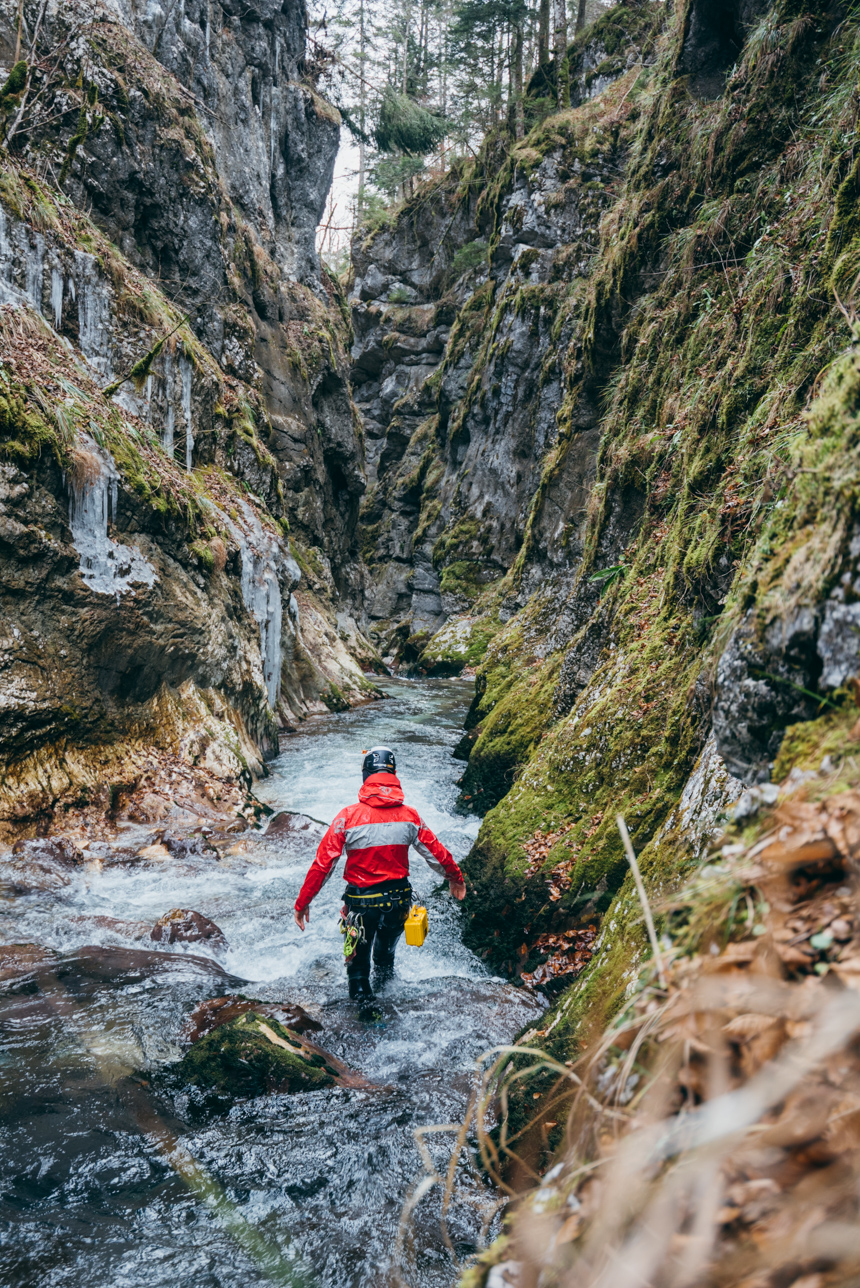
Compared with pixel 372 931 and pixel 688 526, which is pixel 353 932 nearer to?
pixel 372 931

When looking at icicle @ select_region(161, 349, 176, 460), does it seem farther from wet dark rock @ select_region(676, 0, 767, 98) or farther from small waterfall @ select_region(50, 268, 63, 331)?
wet dark rock @ select_region(676, 0, 767, 98)

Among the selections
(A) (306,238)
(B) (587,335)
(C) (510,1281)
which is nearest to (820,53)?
(B) (587,335)

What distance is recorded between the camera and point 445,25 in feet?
125

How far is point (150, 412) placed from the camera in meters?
11.8

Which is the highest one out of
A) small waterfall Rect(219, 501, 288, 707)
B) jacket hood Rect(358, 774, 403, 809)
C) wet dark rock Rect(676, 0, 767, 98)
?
wet dark rock Rect(676, 0, 767, 98)

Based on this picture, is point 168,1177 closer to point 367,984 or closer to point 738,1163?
point 367,984

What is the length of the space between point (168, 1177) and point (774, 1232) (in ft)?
9.97

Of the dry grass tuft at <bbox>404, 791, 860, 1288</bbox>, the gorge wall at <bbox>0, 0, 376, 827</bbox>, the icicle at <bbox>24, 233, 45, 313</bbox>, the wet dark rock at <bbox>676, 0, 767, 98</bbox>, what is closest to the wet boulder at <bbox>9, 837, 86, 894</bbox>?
the gorge wall at <bbox>0, 0, 376, 827</bbox>

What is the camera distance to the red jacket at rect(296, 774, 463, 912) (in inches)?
190

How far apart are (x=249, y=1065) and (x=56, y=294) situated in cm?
1072

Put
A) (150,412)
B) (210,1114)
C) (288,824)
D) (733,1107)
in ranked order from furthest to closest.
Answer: (150,412), (288,824), (210,1114), (733,1107)

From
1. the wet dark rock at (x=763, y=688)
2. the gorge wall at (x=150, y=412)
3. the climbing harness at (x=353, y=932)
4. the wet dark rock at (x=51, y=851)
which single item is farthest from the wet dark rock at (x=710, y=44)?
the wet dark rock at (x=51, y=851)

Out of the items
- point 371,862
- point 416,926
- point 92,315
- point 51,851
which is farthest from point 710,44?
point 51,851

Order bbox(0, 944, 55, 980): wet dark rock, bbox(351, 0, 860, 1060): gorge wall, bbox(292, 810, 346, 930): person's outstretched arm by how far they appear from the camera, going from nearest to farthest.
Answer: bbox(351, 0, 860, 1060): gorge wall < bbox(0, 944, 55, 980): wet dark rock < bbox(292, 810, 346, 930): person's outstretched arm
